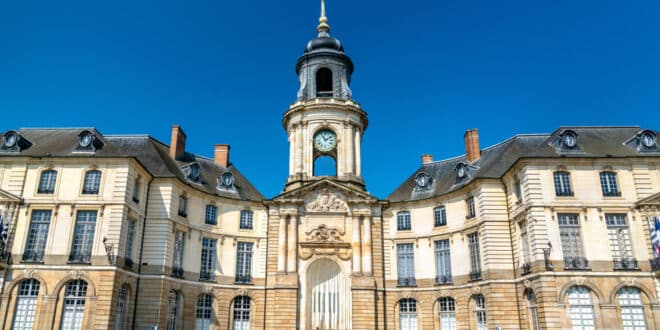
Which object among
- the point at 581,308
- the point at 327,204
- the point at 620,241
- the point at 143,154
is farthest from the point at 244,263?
the point at 620,241

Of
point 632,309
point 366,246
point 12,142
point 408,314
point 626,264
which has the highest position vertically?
point 12,142

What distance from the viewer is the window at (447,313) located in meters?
25.3

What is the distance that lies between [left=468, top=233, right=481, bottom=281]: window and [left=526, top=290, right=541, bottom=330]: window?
2.71 metres

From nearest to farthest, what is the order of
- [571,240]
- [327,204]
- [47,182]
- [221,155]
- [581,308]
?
[581,308]
[571,240]
[47,182]
[327,204]
[221,155]

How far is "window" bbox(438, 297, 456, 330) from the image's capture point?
996 inches

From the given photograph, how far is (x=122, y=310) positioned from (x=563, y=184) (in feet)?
64.2

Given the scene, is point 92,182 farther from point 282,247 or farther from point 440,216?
point 440,216

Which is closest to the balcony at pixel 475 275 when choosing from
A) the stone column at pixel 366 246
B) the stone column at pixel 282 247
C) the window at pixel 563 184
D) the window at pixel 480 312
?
the window at pixel 480 312

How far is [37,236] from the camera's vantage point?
2133cm

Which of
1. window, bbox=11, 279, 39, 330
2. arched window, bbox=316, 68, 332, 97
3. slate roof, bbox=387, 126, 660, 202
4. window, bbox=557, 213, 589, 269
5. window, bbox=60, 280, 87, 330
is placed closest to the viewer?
window, bbox=11, 279, 39, 330

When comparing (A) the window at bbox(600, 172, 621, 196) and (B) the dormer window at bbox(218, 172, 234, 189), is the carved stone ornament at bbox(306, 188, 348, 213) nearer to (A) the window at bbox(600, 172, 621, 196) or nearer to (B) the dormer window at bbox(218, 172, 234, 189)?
(B) the dormer window at bbox(218, 172, 234, 189)

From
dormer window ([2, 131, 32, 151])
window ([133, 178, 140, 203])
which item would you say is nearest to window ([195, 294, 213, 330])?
window ([133, 178, 140, 203])

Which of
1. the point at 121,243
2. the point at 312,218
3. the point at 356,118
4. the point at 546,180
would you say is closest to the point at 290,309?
the point at 312,218

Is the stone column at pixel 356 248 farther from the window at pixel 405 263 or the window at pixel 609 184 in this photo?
the window at pixel 609 184
